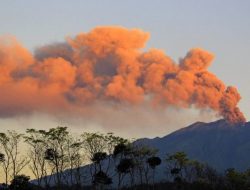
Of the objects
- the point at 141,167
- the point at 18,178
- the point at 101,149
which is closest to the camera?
the point at 18,178

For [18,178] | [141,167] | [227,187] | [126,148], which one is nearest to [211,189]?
[227,187]

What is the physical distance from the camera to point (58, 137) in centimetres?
11844

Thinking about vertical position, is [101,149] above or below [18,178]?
above

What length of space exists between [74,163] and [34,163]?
1311cm

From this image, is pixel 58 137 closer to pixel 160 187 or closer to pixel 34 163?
pixel 34 163

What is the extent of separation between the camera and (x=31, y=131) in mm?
116625

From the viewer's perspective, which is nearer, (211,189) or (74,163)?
(74,163)

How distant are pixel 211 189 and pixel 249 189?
11.7 metres

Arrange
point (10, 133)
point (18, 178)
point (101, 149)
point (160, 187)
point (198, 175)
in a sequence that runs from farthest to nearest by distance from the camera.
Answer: point (198, 175) → point (160, 187) → point (101, 149) → point (10, 133) → point (18, 178)

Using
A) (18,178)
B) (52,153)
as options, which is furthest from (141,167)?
(18,178)

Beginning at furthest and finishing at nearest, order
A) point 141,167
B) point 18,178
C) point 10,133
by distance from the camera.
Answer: point 141,167 < point 10,133 < point 18,178

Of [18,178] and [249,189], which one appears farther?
[249,189]

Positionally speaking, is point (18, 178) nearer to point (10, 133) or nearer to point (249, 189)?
point (10, 133)

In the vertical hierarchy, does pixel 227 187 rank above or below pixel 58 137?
below
